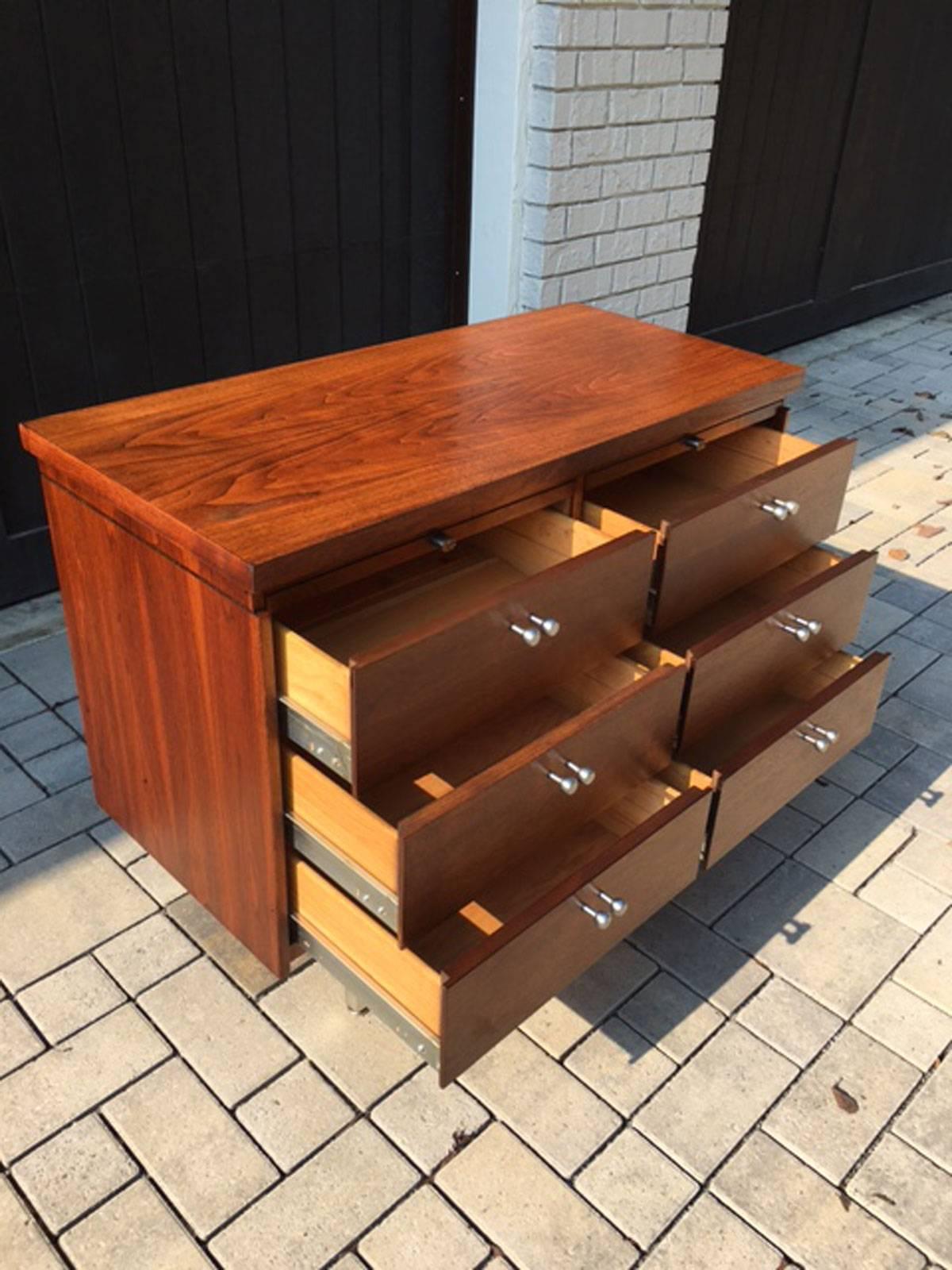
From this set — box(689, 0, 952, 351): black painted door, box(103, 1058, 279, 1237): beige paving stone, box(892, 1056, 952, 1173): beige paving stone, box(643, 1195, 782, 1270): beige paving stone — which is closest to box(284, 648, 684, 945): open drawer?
box(103, 1058, 279, 1237): beige paving stone

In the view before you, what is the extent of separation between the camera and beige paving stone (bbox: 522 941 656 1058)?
1.89 metres

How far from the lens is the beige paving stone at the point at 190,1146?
5.25 feet

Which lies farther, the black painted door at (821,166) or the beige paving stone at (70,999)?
the black painted door at (821,166)

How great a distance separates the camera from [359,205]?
3387 millimetres

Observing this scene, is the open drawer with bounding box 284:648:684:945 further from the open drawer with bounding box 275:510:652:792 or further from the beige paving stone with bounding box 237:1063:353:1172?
the beige paving stone with bounding box 237:1063:353:1172

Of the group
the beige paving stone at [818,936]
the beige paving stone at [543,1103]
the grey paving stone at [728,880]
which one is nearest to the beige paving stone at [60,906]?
the beige paving stone at [543,1103]

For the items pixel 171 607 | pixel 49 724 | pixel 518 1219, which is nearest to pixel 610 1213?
pixel 518 1219

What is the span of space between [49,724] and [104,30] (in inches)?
67.0

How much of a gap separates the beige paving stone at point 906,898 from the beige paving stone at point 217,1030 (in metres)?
1.21

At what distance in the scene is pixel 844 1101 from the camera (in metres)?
1.80

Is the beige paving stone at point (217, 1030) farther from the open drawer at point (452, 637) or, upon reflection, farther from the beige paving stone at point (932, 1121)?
the beige paving stone at point (932, 1121)

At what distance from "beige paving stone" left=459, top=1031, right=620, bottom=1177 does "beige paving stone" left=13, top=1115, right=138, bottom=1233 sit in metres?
0.55

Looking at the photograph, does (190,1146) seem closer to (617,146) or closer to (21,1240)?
(21,1240)

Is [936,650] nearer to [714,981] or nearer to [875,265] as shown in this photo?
[714,981]
